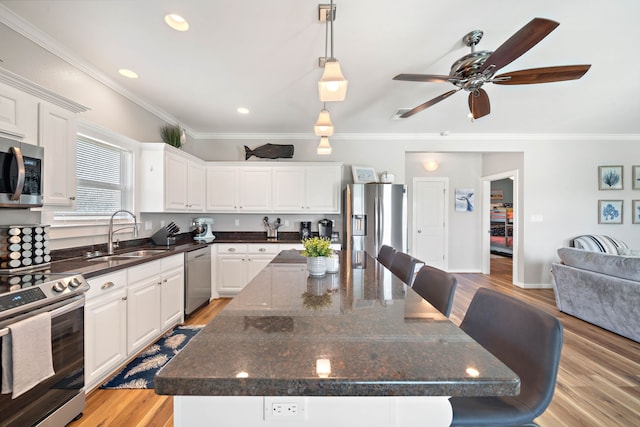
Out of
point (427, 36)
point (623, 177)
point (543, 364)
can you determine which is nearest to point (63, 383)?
point (543, 364)

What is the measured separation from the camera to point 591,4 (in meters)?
1.74

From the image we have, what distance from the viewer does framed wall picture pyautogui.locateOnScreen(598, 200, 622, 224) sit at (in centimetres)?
456

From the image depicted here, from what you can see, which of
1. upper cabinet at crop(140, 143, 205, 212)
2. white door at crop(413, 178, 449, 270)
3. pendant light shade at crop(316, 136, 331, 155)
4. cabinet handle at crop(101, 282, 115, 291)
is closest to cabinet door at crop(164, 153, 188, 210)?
upper cabinet at crop(140, 143, 205, 212)

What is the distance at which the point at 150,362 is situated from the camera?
227cm

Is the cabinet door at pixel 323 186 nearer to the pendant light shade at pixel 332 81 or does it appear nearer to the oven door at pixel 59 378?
the pendant light shade at pixel 332 81

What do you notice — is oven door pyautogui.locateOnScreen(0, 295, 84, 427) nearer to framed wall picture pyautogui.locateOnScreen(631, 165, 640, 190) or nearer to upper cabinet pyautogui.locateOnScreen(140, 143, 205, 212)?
upper cabinet pyautogui.locateOnScreen(140, 143, 205, 212)

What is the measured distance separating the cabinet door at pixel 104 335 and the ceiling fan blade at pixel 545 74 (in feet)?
11.0

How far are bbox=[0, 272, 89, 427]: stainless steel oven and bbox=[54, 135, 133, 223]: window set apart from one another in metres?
1.04

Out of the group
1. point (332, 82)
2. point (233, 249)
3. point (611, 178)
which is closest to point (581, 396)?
point (332, 82)

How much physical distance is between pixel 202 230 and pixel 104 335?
2.34m

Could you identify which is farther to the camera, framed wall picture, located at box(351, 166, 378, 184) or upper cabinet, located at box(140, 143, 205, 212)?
framed wall picture, located at box(351, 166, 378, 184)

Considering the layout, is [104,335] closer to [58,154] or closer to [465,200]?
[58,154]

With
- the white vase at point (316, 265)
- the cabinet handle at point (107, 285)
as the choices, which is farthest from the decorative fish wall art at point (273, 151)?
the white vase at point (316, 265)

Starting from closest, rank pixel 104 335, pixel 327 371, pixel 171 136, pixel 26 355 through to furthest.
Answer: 1. pixel 327 371
2. pixel 26 355
3. pixel 104 335
4. pixel 171 136
